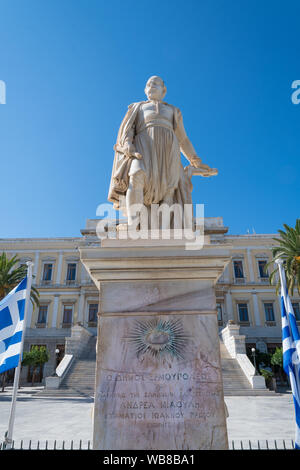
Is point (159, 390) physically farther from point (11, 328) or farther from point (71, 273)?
point (71, 273)

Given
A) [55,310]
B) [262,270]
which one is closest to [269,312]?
[262,270]

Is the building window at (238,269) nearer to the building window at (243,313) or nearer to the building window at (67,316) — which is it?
the building window at (243,313)

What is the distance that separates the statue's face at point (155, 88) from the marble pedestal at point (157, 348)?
1970 millimetres

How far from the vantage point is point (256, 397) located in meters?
16.6

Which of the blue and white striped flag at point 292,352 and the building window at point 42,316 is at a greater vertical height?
the building window at point 42,316

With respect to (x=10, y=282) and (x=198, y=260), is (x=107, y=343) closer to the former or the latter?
(x=198, y=260)

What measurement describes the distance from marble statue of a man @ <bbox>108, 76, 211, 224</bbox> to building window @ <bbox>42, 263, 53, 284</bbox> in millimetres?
33041

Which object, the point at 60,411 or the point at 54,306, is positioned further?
the point at 54,306

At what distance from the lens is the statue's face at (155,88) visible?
387cm

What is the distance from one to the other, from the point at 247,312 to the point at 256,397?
16156 millimetres

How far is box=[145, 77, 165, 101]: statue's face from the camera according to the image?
12.7ft

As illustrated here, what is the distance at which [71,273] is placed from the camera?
34969 millimetres

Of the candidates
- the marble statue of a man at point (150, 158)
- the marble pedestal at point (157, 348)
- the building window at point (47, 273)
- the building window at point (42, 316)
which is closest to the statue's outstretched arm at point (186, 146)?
the marble statue of a man at point (150, 158)
